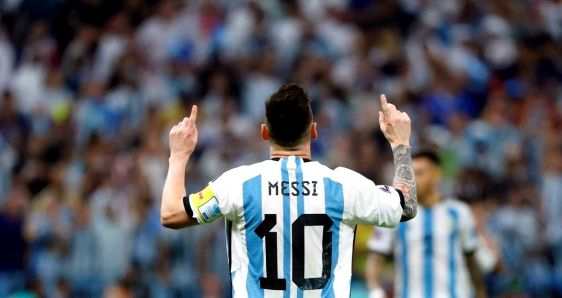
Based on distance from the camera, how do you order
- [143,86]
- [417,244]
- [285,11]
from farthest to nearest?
[285,11]
[143,86]
[417,244]

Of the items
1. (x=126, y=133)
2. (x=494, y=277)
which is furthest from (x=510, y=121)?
(x=126, y=133)

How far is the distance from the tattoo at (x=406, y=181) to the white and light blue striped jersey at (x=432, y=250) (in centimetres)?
370

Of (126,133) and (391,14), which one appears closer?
(126,133)

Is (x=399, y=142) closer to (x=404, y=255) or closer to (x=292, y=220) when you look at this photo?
(x=292, y=220)

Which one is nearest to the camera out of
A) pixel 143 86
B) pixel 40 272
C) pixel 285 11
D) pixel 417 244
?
pixel 417 244

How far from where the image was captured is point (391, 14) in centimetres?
1636

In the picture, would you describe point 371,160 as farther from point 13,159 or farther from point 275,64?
point 13,159

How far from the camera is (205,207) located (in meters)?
5.15

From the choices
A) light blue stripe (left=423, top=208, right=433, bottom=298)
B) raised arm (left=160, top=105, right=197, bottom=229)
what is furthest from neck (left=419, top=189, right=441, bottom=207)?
raised arm (left=160, top=105, right=197, bottom=229)

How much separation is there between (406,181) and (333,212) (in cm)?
42

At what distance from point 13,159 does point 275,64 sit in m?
3.35

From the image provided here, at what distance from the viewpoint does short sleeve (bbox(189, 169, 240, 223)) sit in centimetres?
515

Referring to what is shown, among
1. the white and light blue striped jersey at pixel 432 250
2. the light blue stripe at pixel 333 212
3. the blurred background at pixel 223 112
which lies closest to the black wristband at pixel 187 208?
the light blue stripe at pixel 333 212

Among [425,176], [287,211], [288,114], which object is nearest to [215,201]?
[287,211]
